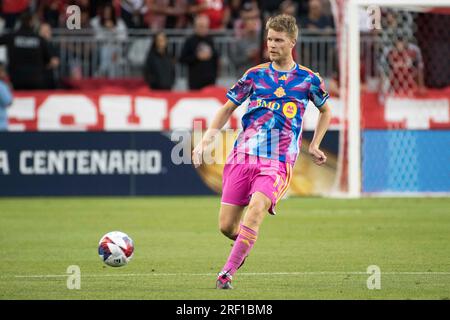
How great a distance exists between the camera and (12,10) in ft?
76.2

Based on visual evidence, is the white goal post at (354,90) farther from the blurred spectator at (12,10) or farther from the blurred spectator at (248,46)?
the blurred spectator at (12,10)

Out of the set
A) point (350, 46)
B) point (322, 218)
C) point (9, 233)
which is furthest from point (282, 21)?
point (350, 46)

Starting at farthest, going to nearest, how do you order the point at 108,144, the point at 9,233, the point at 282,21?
the point at 108,144, the point at 9,233, the point at 282,21

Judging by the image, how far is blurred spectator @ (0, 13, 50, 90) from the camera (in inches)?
830

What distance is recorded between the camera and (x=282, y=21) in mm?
9148

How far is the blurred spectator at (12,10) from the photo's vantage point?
23.2 metres

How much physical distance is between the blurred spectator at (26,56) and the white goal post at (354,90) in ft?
19.0

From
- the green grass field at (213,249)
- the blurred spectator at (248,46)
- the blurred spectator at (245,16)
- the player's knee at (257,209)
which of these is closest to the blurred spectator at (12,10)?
the blurred spectator at (245,16)

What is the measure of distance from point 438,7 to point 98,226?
880 centimetres

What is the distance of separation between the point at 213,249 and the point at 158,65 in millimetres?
9462

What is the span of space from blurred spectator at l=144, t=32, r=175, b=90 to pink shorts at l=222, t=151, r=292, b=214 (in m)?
12.3

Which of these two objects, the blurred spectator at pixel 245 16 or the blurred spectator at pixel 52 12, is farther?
the blurred spectator at pixel 52 12

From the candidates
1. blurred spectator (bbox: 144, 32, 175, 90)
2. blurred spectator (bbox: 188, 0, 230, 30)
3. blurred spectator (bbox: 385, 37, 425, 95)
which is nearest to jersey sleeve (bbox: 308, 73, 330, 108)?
A: blurred spectator (bbox: 385, 37, 425, 95)
